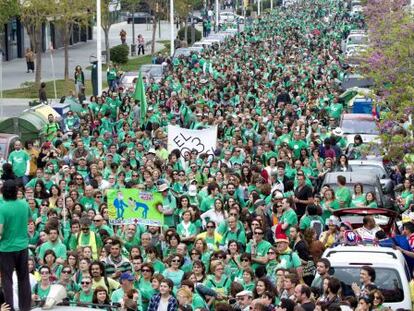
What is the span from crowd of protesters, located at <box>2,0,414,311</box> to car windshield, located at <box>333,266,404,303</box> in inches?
8.7

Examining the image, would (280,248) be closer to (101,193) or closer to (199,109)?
(101,193)

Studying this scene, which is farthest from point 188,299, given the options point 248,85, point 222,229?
point 248,85

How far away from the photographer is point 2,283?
1222 cm

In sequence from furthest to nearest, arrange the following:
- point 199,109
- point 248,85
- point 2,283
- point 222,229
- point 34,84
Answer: point 34,84
point 248,85
point 199,109
point 222,229
point 2,283

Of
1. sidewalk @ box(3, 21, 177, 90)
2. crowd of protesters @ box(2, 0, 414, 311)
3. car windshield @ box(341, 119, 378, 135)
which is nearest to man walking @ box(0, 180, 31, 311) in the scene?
crowd of protesters @ box(2, 0, 414, 311)

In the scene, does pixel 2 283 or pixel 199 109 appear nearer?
pixel 2 283

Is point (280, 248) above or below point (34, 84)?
above

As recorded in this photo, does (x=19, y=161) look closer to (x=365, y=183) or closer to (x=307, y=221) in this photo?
(x=365, y=183)

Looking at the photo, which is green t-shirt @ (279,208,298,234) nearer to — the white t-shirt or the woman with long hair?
the woman with long hair

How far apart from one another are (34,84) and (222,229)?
3506 cm

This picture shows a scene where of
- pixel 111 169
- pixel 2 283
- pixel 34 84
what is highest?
pixel 2 283

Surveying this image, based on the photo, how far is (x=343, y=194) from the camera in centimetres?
2128

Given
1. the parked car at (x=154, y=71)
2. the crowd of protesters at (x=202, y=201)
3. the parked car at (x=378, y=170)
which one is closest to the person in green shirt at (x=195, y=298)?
the crowd of protesters at (x=202, y=201)

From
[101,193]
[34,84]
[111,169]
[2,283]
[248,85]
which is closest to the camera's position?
[2,283]
